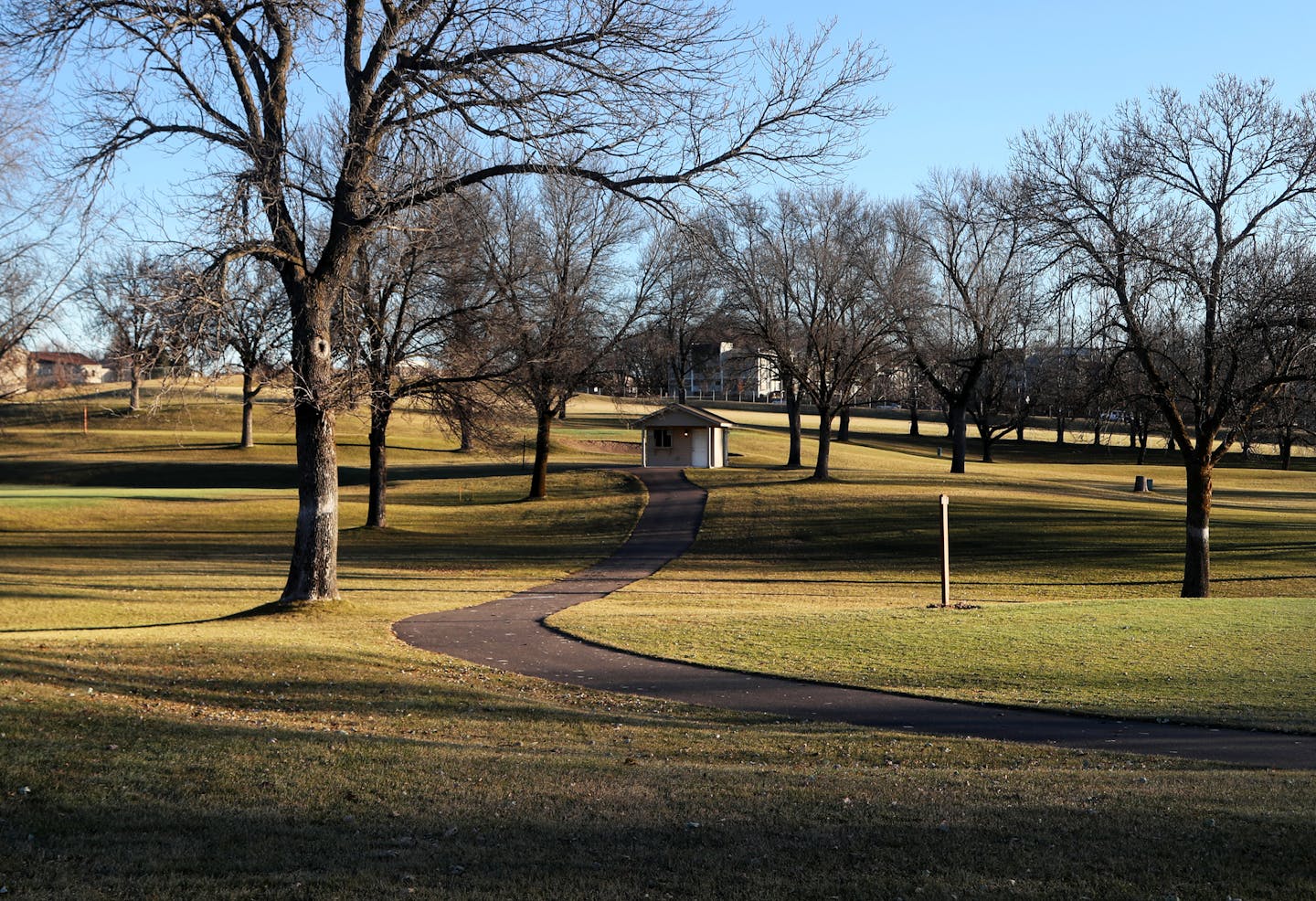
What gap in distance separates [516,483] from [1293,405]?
109 feet

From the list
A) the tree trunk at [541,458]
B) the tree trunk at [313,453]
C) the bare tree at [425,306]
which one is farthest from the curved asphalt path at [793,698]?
the tree trunk at [541,458]

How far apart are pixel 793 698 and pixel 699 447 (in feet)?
143

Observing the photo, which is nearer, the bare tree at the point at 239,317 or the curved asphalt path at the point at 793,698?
the curved asphalt path at the point at 793,698

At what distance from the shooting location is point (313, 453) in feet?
50.9

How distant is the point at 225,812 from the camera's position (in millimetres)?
5895

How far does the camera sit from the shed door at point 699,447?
54.5m

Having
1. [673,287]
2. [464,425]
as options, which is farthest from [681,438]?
[464,425]

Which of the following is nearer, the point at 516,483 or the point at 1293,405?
the point at 1293,405

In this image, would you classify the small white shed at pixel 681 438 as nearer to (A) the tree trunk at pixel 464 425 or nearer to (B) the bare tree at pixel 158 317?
(A) the tree trunk at pixel 464 425

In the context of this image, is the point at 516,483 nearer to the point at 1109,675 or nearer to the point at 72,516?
the point at 72,516

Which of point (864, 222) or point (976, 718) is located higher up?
point (864, 222)

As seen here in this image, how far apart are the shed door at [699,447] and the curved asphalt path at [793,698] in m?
35.6

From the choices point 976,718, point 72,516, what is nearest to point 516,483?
point 72,516

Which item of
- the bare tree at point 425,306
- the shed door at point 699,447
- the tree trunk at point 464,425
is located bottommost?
the shed door at point 699,447
